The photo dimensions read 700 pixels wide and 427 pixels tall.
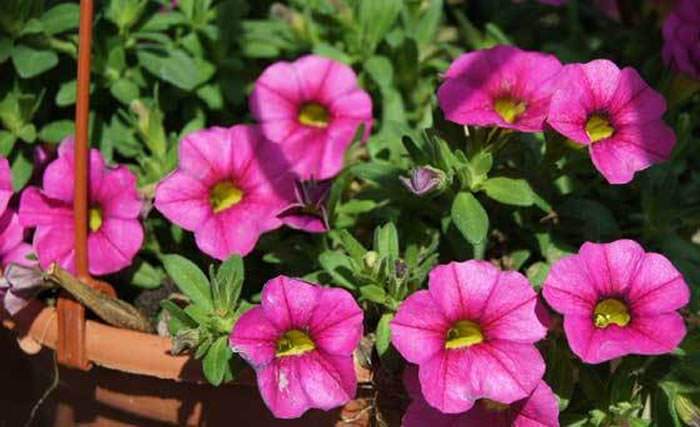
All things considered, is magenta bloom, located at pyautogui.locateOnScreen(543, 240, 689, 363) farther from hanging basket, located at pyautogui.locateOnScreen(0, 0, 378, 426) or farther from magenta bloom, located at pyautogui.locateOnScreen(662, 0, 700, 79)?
magenta bloom, located at pyautogui.locateOnScreen(662, 0, 700, 79)

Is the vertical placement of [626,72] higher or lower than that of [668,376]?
higher

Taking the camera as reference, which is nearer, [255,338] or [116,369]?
[255,338]

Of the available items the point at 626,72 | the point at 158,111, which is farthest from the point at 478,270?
the point at 158,111

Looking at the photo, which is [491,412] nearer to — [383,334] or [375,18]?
[383,334]

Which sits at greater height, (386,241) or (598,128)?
(598,128)

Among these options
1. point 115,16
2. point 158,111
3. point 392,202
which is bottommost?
point 392,202

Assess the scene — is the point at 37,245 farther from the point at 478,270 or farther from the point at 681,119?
the point at 681,119

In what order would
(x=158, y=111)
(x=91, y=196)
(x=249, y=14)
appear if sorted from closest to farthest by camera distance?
(x=91, y=196) < (x=158, y=111) < (x=249, y=14)

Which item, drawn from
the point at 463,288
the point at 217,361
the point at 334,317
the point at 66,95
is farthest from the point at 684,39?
the point at 66,95
